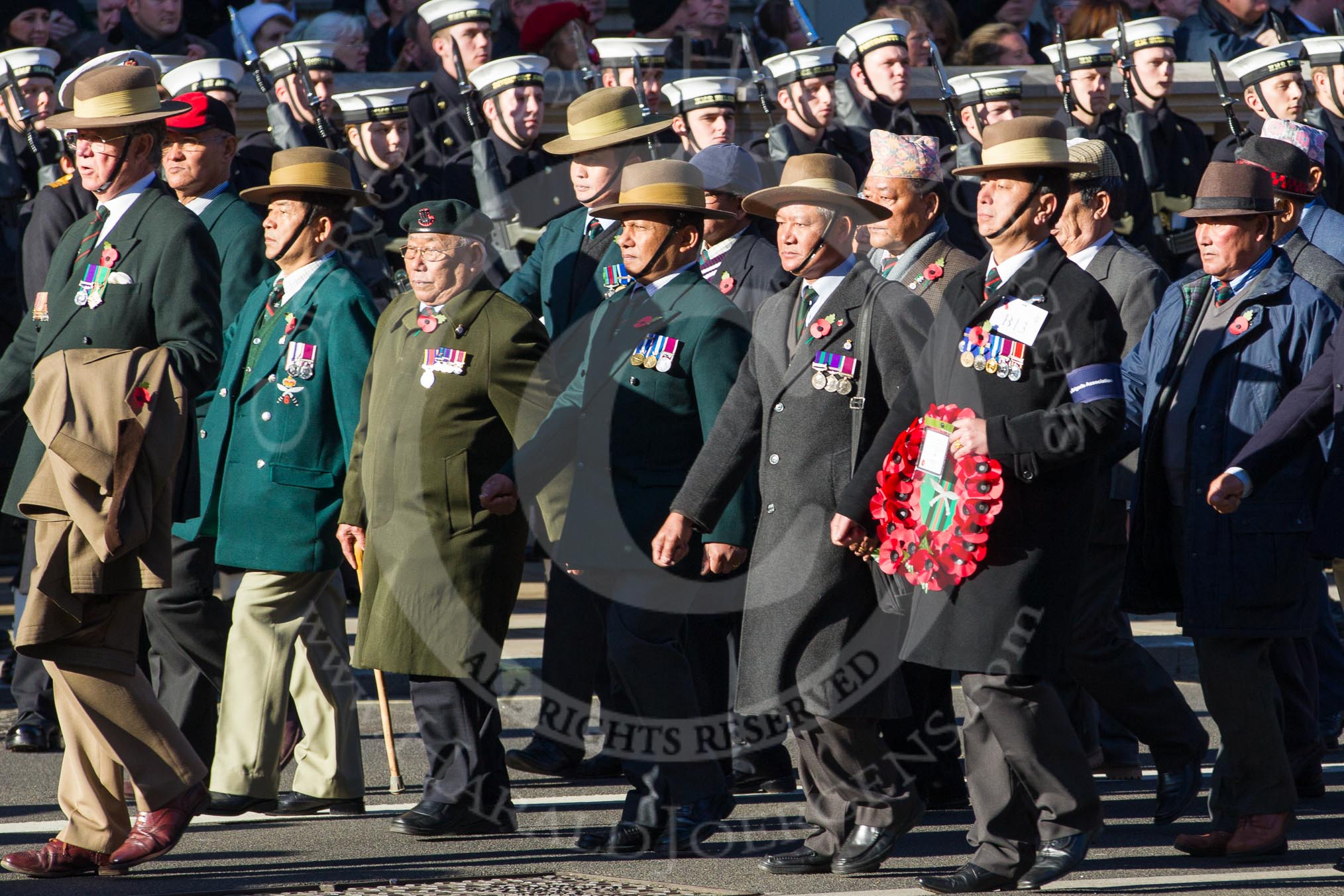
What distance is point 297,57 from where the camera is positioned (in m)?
10.8

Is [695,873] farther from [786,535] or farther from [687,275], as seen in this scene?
[687,275]

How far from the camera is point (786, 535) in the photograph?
6.01m

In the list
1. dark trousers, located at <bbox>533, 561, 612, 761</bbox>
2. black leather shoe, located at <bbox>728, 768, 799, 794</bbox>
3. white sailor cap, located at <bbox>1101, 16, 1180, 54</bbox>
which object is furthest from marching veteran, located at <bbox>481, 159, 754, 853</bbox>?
white sailor cap, located at <bbox>1101, 16, 1180, 54</bbox>

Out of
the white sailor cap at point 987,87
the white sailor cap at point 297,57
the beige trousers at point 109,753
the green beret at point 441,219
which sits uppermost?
the white sailor cap at point 297,57

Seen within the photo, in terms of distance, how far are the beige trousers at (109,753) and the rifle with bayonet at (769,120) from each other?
4.86 m

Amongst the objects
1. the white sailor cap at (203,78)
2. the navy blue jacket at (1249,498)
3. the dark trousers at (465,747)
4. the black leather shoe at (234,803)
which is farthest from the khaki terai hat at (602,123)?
the black leather shoe at (234,803)

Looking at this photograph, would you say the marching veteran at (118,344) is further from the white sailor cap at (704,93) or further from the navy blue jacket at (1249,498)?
the white sailor cap at (704,93)

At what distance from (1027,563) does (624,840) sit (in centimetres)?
141

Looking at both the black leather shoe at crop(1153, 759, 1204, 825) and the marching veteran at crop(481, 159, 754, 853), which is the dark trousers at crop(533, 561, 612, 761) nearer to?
the marching veteran at crop(481, 159, 754, 853)

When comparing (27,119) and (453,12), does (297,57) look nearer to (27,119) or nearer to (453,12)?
(453,12)

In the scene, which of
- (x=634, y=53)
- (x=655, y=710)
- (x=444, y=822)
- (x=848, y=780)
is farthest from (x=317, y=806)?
(x=634, y=53)

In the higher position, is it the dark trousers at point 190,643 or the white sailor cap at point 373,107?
the white sailor cap at point 373,107

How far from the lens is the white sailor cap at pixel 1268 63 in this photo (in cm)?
1055

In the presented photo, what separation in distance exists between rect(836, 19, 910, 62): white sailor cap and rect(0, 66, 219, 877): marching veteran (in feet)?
18.3
